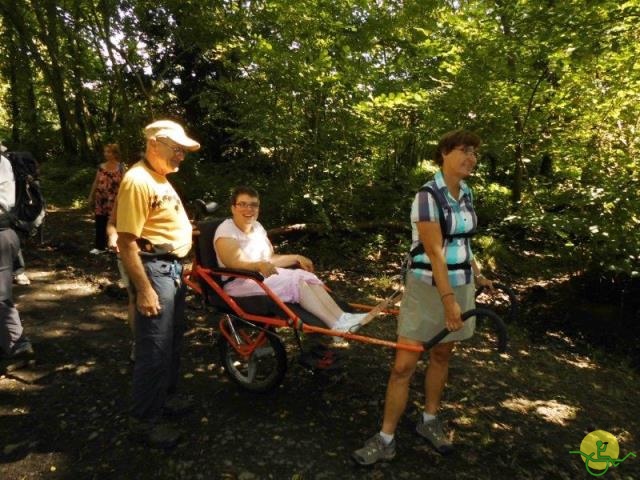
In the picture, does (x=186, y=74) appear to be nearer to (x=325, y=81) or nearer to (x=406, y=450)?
(x=325, y=81)

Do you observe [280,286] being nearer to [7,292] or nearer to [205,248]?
[205,248]

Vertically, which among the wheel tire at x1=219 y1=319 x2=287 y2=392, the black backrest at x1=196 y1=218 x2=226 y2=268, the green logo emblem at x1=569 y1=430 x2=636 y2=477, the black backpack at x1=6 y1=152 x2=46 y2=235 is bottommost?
the green logo emblem at x1=569 y1=430 x2=636 y2=477

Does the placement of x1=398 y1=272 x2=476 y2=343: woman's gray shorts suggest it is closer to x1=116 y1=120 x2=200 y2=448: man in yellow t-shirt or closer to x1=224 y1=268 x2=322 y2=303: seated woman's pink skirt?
x1=224 y1=268 x2=322 y2=303: seated woman's pink skirt

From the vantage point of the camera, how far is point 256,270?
3.62m

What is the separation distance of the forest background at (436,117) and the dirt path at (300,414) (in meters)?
2.24

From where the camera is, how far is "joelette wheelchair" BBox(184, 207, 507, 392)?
140 inches

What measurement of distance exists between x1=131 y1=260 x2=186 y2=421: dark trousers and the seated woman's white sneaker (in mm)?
1348

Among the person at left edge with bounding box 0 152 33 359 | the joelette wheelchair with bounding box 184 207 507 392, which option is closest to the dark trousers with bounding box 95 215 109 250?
the person at left edge with bounding box 0 152 33 359

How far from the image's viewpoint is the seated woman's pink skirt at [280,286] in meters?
3.81

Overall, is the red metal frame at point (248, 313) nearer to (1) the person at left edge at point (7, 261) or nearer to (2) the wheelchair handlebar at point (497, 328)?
(2) the wheelchair handlebar at point (497, 328)

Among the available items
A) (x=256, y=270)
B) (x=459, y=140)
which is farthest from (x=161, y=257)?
(x=459, y=140)

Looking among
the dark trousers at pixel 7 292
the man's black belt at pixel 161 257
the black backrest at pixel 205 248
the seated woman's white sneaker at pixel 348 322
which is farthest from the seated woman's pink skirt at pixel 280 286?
the dark trousers at pixel 7 292

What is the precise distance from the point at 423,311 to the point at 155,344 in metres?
1.92

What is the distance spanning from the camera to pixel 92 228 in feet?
34.0
